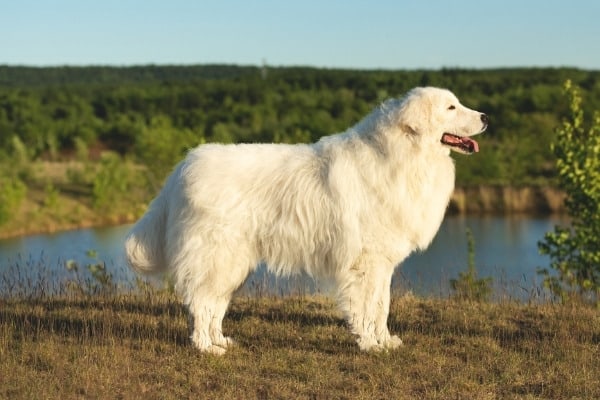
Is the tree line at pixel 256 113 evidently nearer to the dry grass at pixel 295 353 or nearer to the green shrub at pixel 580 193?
the green shrub at pixel 580 193

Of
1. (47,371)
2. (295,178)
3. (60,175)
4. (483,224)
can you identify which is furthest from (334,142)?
(60,175)

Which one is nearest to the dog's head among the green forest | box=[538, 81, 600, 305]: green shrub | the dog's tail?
the dog's tail

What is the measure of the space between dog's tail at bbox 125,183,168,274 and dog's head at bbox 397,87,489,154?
2.26 metres

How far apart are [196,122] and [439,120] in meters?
60.0

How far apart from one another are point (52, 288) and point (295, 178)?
160 inches

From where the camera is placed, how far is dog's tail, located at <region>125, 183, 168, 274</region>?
23.3 ft

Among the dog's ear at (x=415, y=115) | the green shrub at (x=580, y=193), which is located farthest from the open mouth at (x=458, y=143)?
the green shrub at (x=580, y=193)

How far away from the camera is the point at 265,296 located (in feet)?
31.9

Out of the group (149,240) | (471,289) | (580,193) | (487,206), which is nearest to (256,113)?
(487,206)

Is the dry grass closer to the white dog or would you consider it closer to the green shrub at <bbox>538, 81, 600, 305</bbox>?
the white dog

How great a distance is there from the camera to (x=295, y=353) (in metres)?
6.91

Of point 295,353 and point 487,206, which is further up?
point 295,353

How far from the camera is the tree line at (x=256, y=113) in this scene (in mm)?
47688

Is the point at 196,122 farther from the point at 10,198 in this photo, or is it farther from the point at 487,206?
the point at 487,206
